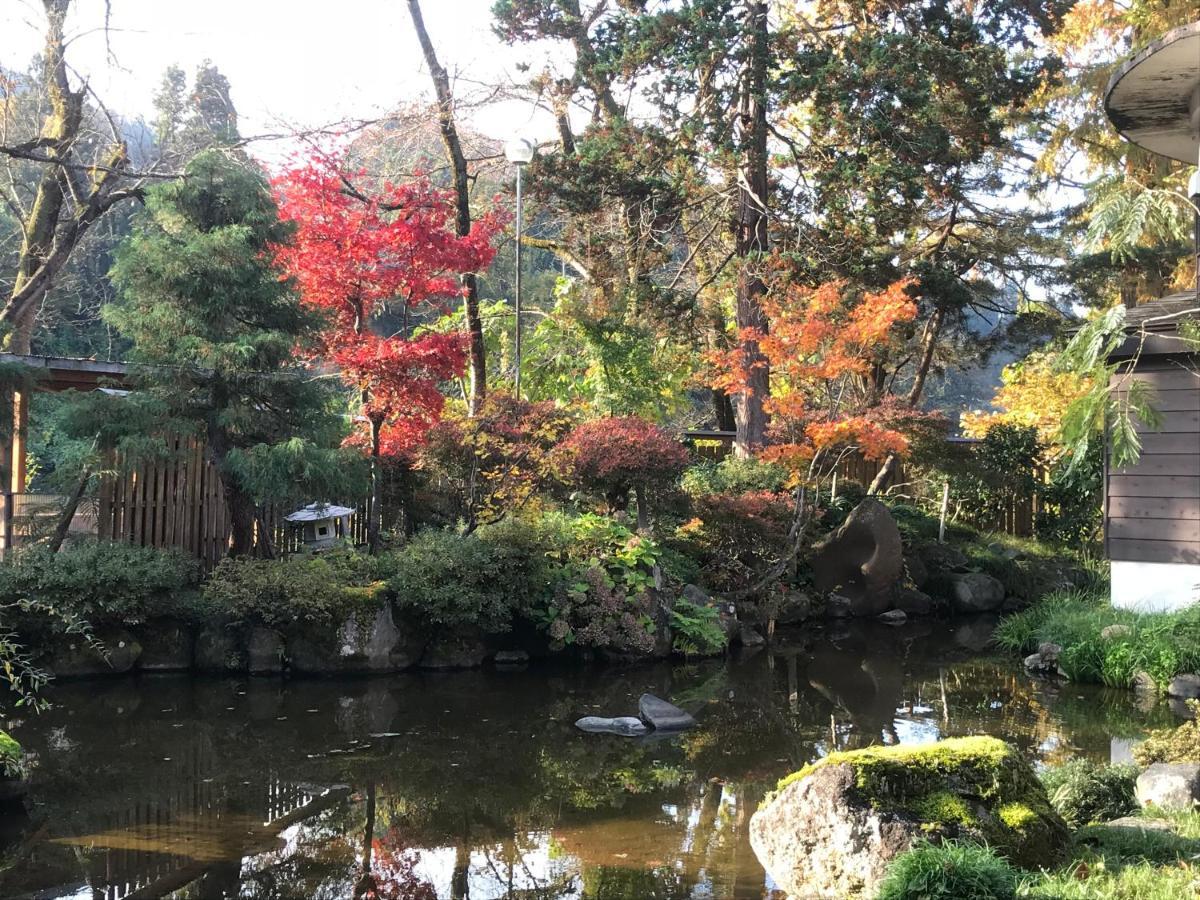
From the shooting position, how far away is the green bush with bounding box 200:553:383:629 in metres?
9.77

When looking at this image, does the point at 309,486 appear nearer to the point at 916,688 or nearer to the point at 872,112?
the point at 916,688

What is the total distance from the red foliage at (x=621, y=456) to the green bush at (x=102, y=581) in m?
4.19

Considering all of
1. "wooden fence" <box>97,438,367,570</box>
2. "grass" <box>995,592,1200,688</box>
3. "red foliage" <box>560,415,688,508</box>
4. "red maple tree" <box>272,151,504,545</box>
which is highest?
"red maple tree" <box>272,151,504,545</box>

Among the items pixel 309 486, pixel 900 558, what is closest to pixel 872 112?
pixel 900 558

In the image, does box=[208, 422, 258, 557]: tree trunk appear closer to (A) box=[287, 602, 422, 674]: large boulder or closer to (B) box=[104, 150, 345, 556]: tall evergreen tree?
(B) box=[104, 150, 345, 556]: tall evergreen tree

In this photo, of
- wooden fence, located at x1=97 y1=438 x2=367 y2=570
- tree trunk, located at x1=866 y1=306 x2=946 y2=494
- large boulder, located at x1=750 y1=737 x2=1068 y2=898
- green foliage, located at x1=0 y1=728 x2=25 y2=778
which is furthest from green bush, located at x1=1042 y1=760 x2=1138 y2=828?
tree trunk, located at x1=866 y1=306 x2=946 y2=494

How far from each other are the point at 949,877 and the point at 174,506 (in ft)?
30.5

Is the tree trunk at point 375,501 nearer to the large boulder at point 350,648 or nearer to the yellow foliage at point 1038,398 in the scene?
the large boulder at point 350,648

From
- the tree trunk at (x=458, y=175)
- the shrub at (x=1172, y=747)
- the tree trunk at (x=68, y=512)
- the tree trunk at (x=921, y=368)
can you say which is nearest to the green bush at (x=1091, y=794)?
the shrub at (x=1172, y=747)

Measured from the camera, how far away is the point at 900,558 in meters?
14.1

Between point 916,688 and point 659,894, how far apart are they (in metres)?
5.58

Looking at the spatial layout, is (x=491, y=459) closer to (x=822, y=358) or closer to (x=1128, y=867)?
(x=822, y=358)

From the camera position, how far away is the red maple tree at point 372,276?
11.1 metres

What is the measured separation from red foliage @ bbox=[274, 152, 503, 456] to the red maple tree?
0.01 metres
